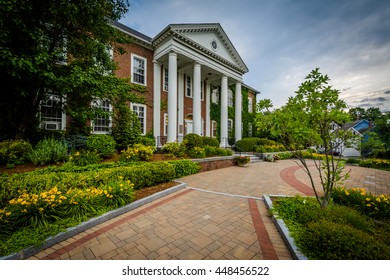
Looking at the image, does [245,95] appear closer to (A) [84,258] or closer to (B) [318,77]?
(B) [318,77]

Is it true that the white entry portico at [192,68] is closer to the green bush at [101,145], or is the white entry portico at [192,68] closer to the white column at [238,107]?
the white column at [238,107]

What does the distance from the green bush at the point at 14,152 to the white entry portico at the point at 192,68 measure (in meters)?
7.46

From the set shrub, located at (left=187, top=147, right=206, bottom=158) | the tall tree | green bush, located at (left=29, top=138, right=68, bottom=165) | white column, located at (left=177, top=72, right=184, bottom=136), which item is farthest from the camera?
white column, located at (left=177, top=72, right=184, bottom=136)

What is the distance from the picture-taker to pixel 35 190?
3641 millimetres

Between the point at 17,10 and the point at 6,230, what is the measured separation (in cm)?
605

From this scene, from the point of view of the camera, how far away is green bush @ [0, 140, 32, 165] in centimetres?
531

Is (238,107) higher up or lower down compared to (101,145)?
higher up

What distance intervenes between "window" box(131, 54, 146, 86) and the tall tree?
4.97 m

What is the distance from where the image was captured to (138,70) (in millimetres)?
12906

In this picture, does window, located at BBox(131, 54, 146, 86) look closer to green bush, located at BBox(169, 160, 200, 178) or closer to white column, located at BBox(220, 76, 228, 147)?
white column, located at BBox(220, 76, 228, 147)

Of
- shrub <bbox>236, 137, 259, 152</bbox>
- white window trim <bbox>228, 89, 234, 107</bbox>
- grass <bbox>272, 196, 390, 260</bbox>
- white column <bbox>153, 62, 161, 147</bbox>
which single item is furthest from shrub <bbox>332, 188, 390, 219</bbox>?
white window trim <bbox>228, 89, 234, 107</bbox>

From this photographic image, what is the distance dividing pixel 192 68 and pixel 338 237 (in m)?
15.5

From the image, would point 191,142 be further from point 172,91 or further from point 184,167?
point 172,91

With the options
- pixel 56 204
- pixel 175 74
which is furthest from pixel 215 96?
pixel 56 204
